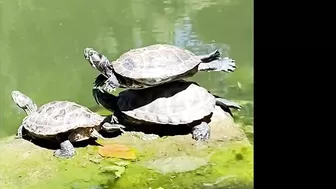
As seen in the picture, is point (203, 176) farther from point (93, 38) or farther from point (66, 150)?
point (93, 38)

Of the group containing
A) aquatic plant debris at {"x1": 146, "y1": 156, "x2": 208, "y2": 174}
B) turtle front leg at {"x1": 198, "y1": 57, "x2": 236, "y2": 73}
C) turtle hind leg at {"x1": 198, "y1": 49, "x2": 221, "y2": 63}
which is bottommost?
aquatic plant debris at {"x1": 146, "y1": 156, "x2": 208, "y2": 174}

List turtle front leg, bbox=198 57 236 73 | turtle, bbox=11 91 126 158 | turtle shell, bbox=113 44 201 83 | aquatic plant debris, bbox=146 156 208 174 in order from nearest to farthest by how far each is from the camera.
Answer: aquatic plant debris, bbox=146 156 208 174, turtle, bbox=11 91 126 158, turtle shell, bbox=113 44 201 83, turtle front leg, bbox=198 57 236 73

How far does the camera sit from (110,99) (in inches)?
108

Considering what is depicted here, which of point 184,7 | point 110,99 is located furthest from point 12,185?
point 184,7

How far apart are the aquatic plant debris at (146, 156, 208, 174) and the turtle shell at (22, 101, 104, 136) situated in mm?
350

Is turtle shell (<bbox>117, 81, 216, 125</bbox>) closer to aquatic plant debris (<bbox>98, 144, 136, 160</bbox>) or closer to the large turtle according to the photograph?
the large turtle

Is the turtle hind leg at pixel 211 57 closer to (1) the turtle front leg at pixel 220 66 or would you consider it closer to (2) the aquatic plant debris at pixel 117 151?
(1) the turtle front leg at pixel 220 66

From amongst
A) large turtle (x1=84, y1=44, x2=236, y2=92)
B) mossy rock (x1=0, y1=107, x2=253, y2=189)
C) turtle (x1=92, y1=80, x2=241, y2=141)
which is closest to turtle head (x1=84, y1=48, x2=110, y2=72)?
large turtle (x1=84, y1=44, x2=236, y2=92)

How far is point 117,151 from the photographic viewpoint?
2438 millimetres

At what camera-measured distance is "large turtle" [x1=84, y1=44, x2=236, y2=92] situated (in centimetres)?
249

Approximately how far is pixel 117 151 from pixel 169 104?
350 millimetres

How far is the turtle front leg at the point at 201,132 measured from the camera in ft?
8.21

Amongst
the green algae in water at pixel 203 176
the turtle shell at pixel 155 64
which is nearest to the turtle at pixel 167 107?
the turtle shell at pixel 155 64
